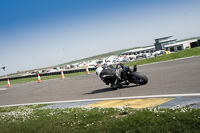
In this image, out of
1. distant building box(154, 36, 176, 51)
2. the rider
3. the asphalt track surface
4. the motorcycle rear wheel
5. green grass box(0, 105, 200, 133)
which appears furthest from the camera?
distant building box(154, 36, 176, 51)

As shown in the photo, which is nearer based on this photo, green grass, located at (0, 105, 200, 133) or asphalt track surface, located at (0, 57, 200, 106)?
green grass, located at (0, 105, 200, 133)

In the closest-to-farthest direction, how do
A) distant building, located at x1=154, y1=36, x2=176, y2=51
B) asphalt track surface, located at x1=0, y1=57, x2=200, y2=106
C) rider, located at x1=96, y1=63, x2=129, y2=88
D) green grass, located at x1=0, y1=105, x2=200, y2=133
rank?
green grass, located at x1=0, y1=105, x2=200, y2=133 < asphalt track surface, located at x1=0, y1=57, x2=200, y2=106 < rider, located at x1=96, y1=63, x2=129, y2=88 < distant building, located at x1=154, y1=36, x2=176, y2=51

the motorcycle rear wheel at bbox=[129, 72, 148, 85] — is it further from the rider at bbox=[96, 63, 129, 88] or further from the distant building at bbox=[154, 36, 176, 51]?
the distant building at bbox=[154, 36, 176, 51]

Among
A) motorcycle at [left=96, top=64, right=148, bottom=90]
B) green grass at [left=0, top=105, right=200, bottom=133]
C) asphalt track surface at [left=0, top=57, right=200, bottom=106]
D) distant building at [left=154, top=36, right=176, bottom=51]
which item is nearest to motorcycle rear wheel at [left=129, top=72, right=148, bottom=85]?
motorcycle at [left=96, top=64, right=148, bottom=90]

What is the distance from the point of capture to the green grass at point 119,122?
4.40 m

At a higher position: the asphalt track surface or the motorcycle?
the motorcycle

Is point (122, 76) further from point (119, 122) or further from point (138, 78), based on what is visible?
point (119, 122)

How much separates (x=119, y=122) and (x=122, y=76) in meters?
5.66

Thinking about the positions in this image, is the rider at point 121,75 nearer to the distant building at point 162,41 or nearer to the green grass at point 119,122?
the green grass at point 119,122

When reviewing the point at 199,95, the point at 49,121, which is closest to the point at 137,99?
the point at 199,95

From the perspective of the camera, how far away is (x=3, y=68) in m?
47.7

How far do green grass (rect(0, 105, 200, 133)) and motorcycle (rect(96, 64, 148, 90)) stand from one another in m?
3.81

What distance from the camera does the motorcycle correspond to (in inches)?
414

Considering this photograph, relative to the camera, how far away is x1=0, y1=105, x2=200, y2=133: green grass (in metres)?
4.40
